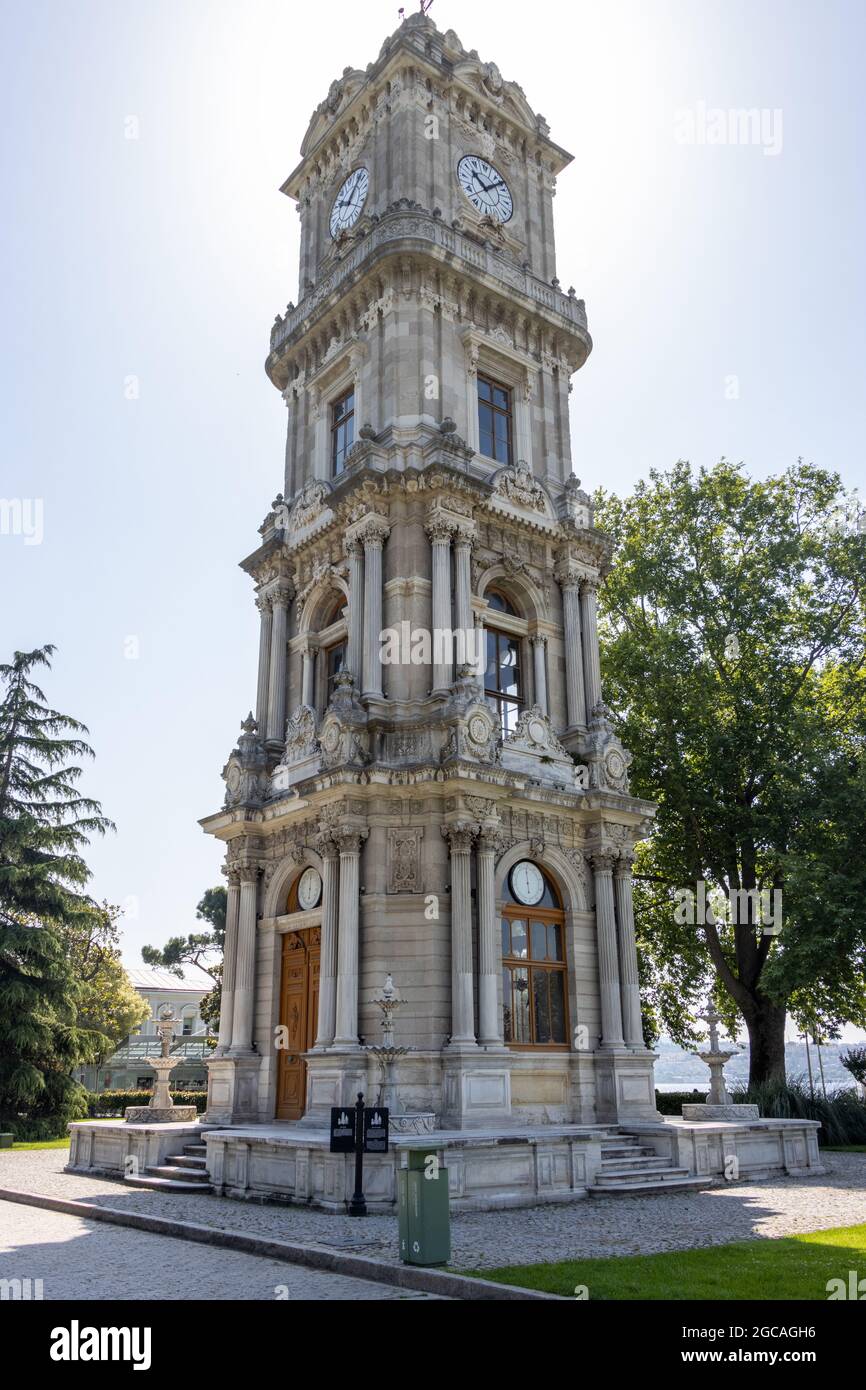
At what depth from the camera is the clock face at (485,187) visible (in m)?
30.0

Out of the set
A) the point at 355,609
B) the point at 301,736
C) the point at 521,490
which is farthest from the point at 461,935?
the point at 521,490

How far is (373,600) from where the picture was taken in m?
24.5

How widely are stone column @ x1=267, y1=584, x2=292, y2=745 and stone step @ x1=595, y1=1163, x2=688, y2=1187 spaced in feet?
42.0

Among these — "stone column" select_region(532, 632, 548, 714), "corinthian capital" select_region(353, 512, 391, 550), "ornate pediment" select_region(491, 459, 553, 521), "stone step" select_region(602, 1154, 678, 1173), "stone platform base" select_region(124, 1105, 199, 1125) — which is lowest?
"stone step" select_region(602, 1154, 678, 1173)

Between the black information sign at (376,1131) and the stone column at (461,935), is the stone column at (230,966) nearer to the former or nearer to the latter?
the stone column at (461,935)

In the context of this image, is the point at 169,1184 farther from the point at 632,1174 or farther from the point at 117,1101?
the point at 117,1101

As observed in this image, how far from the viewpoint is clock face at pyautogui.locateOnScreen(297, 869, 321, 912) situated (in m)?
24.1

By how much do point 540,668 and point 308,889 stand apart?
766cm

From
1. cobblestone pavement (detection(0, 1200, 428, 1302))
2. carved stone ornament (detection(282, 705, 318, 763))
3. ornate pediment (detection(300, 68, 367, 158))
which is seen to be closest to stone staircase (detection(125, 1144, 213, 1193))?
cobblestone pavement (detection(0, 1200, 428, 1302))

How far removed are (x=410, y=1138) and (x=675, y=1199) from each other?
4810mm

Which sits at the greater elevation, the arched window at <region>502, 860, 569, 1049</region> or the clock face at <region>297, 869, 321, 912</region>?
the clock face at <region>297, 869, 321, 912</region>

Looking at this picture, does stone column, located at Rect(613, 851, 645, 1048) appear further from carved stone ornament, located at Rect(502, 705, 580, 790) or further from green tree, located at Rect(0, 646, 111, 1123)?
green tree, located at Rect(0, 646, 111, 1123)

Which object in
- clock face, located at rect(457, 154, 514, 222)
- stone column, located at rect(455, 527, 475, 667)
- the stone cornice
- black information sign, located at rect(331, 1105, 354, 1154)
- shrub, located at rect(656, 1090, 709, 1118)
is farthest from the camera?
shrub, located at rect(656, 1090, 709, 1118)

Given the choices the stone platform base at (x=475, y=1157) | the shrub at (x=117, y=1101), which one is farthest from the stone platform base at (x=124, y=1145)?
the shrub at (x=117, y=1101)
